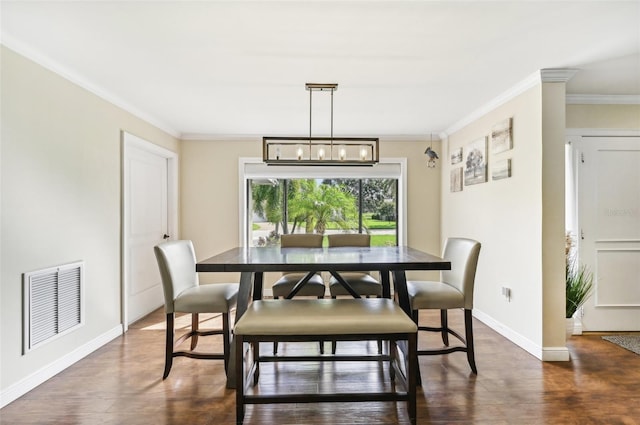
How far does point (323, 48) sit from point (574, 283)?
2.92m

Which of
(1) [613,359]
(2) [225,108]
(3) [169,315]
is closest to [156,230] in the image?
(2) [225,108]

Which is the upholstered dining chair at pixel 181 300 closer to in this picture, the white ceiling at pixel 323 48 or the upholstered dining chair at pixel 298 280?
the upholstered dining chair at pixel 298 280

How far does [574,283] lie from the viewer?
121 inches

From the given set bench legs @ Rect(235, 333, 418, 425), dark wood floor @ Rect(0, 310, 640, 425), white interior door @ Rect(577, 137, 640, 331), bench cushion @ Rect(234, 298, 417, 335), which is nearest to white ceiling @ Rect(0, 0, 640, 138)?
white interior door @ Rect(577, 137, 640, 331)

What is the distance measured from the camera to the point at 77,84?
2.81m

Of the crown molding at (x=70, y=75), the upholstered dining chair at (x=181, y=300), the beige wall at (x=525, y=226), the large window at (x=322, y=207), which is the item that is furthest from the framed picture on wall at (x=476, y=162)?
the crown molding at (x=70, y=75)

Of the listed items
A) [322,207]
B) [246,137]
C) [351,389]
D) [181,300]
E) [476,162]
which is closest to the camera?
[351,389]

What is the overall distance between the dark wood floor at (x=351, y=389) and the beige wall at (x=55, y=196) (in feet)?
1.14

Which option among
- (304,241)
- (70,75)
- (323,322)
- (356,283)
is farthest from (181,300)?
(70,75)

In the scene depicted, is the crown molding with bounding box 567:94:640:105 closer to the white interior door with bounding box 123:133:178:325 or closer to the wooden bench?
the wooden bench

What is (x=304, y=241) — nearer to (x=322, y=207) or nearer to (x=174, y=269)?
(x=174, y=269)

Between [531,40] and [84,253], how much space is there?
3.67 meters

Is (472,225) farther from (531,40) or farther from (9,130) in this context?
(9,130)

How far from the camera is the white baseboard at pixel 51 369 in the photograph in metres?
2.17
